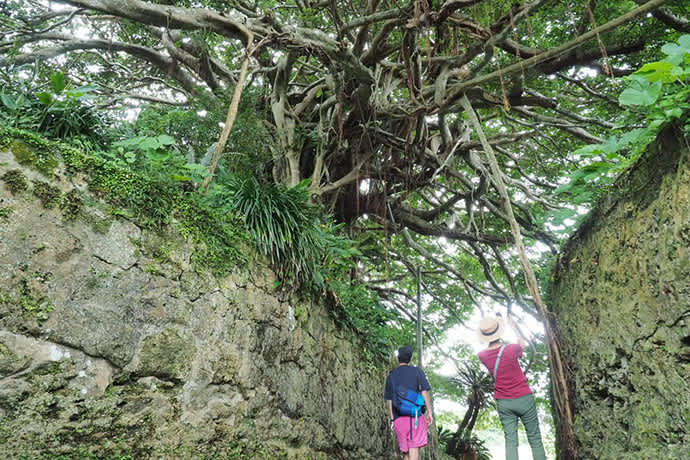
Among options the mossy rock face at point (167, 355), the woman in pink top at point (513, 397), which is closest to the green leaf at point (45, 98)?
the mossy rock face at point (167, 355)

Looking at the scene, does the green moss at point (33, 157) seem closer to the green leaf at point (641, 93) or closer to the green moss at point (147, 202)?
the green moss at point (147, 202)

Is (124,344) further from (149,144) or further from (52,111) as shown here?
(52,111)

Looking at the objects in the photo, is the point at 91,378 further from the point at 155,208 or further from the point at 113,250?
the point at 155,208

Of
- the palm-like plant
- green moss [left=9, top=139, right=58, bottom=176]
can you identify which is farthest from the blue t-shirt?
the palm-like plant

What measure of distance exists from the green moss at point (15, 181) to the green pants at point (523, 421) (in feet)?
12.3

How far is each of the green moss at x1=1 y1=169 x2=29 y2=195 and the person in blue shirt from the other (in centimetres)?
327

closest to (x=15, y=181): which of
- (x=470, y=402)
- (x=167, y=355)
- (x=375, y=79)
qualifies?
(x=167, y=355)

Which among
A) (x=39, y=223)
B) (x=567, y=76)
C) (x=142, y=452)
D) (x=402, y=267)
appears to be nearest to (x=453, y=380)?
(x=402, y=267)

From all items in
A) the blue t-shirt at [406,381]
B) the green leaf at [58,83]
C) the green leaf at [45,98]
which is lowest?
the blue t-shirt at [406,381]

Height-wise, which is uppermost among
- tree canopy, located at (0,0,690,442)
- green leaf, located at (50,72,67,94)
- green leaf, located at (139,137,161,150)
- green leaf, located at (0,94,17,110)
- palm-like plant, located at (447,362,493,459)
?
tree canopy, located at (0,0,690,442)

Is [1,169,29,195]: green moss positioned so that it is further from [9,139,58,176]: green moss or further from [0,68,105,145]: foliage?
[0,68,105,145]: foliage

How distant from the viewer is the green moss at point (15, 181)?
216 cm

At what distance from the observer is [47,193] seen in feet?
7.46

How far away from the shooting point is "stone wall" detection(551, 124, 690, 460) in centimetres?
235
